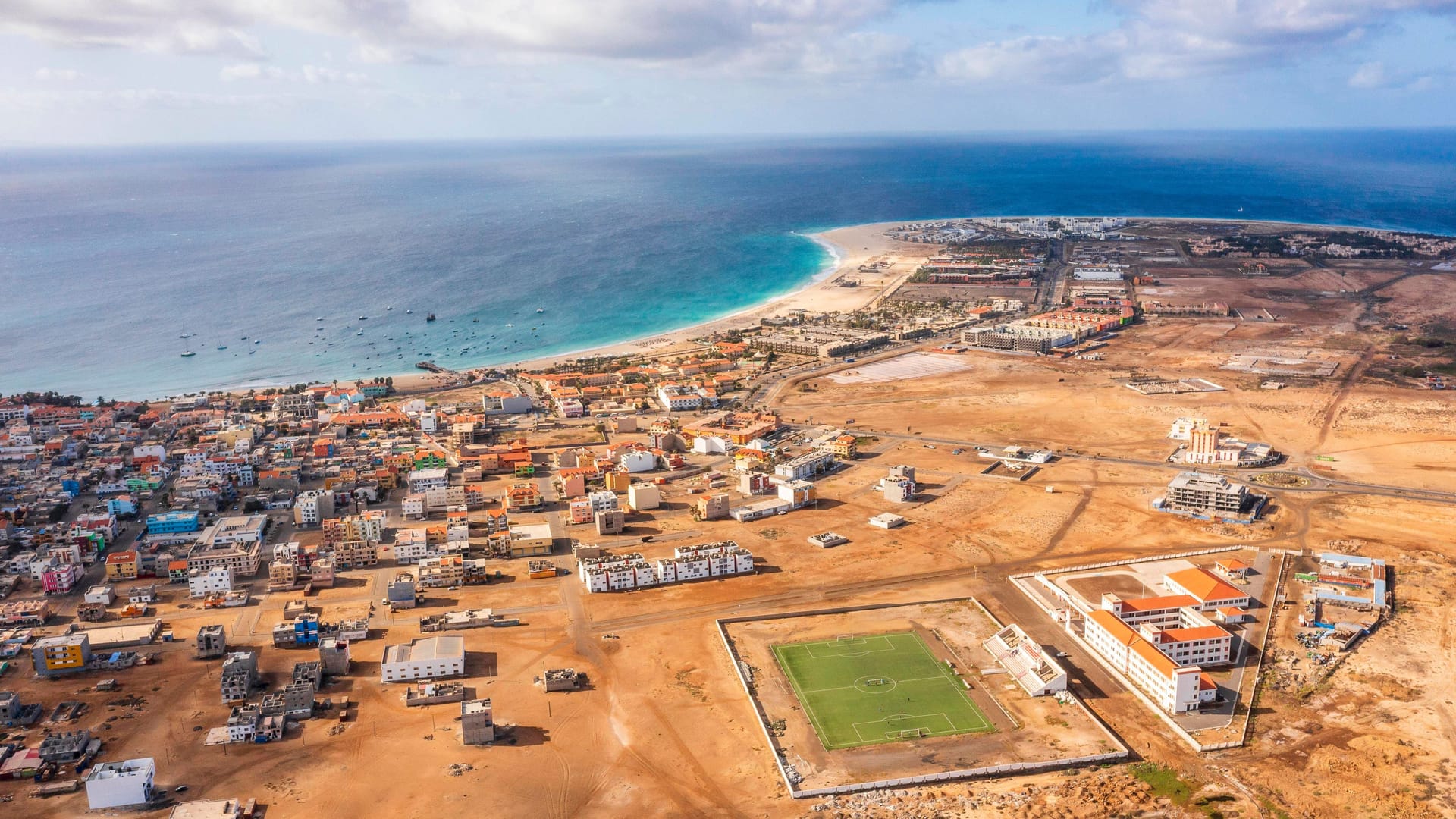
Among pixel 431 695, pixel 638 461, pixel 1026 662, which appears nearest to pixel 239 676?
pixel 431 695

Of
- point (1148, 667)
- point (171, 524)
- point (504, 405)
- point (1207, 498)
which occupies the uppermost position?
point (1207, 498)

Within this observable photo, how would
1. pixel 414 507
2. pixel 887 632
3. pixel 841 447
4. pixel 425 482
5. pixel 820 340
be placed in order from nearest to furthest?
pixel 887 632 < pixel 414 507 < pixel 425 482 < pixel 841 447 < pixel 820 340

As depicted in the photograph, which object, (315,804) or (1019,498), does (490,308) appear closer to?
(1019,498)

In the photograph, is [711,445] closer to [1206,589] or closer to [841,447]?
[841,447]

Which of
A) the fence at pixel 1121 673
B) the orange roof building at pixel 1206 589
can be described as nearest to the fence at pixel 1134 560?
the fence at pixel 1121 673

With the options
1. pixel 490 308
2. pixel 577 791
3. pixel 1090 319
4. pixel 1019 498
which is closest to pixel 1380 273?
pixel 1090 319
